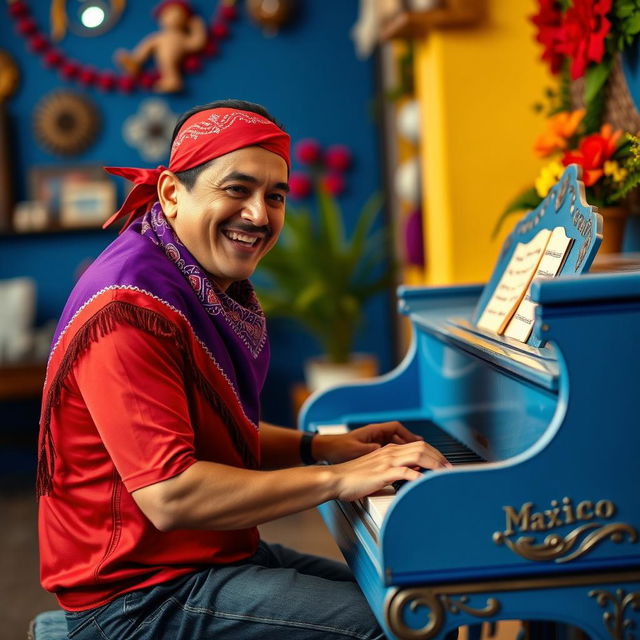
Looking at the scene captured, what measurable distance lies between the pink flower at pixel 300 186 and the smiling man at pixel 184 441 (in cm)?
431

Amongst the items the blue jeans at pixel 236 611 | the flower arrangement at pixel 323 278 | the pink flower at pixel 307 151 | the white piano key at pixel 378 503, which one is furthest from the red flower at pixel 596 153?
the pink flower at pixel 307 151

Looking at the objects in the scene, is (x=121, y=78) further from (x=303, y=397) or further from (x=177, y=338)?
(x=177, y=338)

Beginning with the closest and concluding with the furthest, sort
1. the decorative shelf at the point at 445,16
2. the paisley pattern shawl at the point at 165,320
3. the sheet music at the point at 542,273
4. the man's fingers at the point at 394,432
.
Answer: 1. the paisley pattern shawl at the point at 165,320
2. the sheet music at the point at 542,273
3. the man's fingers at the point at 394,432
4. the decorative shelf at the point at 445,16

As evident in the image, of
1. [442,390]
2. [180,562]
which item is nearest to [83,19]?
[442,390]

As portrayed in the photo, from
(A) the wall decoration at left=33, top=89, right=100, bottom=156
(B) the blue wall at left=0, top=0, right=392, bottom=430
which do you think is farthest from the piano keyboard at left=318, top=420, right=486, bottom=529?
(A) the wall decoration at left=33, top=89, right=100, bottom=156

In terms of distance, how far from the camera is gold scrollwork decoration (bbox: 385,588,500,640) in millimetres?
1372

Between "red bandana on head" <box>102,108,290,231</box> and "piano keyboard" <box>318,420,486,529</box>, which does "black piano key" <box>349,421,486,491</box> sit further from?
"red bandana on head" <box>102,108,290,231</box>

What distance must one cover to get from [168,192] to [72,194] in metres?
4.31

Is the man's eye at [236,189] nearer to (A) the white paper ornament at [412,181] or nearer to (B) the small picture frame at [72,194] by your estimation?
(A) the white paper ornament at [412,181]

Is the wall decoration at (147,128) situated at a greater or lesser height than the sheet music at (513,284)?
greater

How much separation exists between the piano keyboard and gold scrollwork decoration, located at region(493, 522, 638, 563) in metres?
0.20

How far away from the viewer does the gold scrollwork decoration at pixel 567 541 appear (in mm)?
1387

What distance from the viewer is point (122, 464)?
1493mm

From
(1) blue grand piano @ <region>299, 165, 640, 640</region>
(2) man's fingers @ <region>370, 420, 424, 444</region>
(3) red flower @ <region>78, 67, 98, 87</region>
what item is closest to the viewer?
(1) blue grand piano @ <region>299, 165, 640, 640</region>
